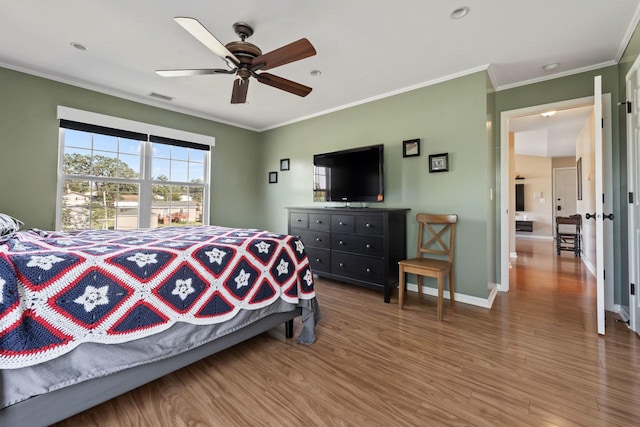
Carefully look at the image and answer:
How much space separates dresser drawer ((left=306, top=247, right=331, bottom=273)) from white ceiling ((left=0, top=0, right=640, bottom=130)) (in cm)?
206

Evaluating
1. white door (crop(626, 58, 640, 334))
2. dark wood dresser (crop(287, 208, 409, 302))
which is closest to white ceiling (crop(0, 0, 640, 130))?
white door (crop(626, 58, 640, 334))

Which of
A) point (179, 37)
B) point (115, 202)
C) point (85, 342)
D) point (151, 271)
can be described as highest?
point (179, 37)

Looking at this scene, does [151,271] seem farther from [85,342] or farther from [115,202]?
[115,202]

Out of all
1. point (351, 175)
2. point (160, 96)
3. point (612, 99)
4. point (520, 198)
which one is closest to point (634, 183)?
point (612, 99)

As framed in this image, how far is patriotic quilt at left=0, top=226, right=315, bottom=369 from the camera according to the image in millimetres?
1104

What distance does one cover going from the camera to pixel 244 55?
2.14 m

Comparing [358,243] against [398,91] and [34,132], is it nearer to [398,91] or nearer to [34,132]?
[398,91]

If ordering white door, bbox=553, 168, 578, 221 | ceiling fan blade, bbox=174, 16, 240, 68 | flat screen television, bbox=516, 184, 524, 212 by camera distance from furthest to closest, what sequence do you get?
1. flat screen television, bbox=516, 184, 524, 212
2. white door, bbox=553, 168, 578, 221
3. ceiling fan blade, bbox=174, 16, 240, 68

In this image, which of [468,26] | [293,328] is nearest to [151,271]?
[293,328]

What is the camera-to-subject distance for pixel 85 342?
122 cm

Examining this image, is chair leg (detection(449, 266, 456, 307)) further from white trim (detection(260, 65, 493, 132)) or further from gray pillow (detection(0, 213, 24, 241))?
gray pillow (detection(0, 213, 24, 241))

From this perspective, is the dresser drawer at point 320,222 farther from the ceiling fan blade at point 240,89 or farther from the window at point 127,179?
the window at point 127,179

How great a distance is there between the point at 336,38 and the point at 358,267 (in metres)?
2.33

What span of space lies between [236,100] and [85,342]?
211 centimetres
